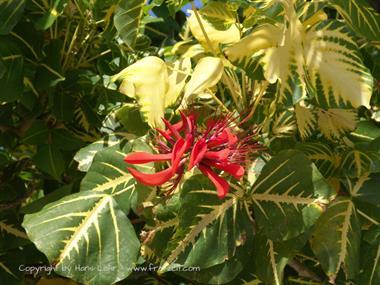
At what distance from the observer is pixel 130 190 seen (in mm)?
972

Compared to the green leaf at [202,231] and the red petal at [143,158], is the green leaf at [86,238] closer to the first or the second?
the green leaf at [202,231]

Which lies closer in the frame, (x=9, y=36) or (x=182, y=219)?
(x=182, y=219)

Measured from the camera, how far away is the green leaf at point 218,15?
0.99 meters

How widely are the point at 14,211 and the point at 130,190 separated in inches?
15.8

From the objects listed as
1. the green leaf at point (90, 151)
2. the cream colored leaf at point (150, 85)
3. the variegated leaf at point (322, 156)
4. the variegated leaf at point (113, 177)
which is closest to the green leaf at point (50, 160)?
the green leaf at point (90, 151)

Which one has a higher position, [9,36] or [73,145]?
[9,36]

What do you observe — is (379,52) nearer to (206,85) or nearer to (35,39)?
(206,85)

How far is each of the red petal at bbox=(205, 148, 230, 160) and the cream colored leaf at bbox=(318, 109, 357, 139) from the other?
1.14 feet

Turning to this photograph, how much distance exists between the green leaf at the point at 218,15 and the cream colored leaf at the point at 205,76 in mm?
156

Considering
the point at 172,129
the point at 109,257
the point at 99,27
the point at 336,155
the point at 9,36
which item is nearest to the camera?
the point at 172,129

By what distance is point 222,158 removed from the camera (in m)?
0.75

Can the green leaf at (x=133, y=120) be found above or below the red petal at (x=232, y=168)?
below

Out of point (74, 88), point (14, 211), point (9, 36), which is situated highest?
point (9, 36)

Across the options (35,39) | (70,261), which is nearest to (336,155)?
(70,261)
